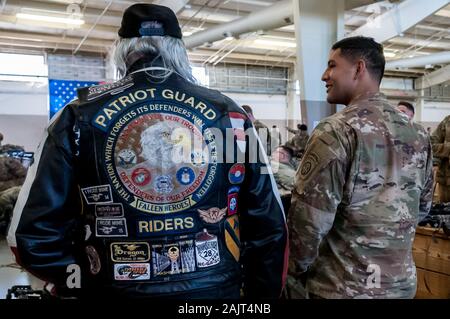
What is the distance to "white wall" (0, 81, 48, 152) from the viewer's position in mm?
11930

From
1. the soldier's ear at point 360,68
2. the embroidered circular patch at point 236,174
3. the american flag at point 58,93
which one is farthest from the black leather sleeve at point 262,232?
the american flag at point 58,93

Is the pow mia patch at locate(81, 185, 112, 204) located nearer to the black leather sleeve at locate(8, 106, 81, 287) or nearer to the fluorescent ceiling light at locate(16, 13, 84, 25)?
the black leather sleeve at locate(8, 106, 81, 287)

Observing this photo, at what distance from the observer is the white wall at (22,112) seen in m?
11.9

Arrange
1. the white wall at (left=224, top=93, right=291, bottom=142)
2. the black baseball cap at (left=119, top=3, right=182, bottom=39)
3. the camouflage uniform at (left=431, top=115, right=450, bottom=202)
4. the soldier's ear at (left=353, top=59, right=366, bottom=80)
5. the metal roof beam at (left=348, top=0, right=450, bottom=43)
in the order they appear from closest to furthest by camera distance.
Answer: the black baseball cap at (left=119, top=3, right=182, bottom=39) < the soldier's ear at (left=353, top=59, right=366, bottom=80) < the camouflage uniform at (left=431, top=115, right=450, bottom=202) < the metal roof beam at (left=348, top=0, right=450, bottom=43) < the white wall at (left=224, top=93, right=291, bottom=142)

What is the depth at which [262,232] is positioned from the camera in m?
1.35

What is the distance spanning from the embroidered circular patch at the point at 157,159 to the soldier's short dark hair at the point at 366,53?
2.49ft

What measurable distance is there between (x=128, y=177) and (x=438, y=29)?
1112 centimetres

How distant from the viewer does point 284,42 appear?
11.5 meters

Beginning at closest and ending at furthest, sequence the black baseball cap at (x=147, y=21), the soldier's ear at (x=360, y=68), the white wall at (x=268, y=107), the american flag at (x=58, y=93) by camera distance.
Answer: the black baseball cap at (x=147, y=21) → the soldier's ear at (x=360, y=68) → the american flag at (x=58, y=93) → the white wall at (x=268, y=107)

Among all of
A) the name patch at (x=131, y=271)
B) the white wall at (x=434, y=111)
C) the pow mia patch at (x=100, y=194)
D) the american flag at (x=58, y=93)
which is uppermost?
the white wall at (x=434, y=111)

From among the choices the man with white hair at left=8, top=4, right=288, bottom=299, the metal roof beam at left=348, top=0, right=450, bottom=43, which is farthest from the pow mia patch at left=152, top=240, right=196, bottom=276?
the metal roof beam at left=348, top=0, right=450, bottom=43

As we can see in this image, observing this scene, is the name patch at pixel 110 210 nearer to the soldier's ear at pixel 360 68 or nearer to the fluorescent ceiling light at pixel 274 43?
the soldier's ear at pixel 360 68
